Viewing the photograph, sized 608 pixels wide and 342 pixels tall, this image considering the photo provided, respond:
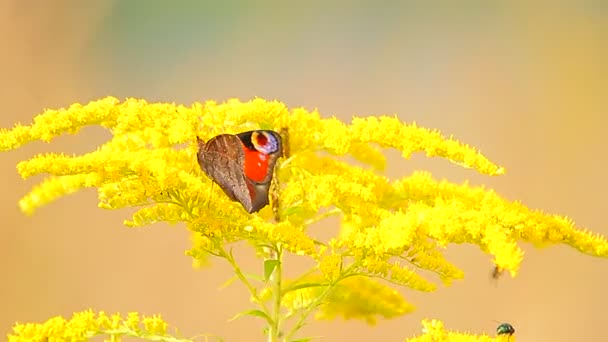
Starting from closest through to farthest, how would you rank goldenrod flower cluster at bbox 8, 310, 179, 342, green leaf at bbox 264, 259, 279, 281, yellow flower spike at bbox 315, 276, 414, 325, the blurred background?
1. goldenrod flower cluster at bbox 8, 310, 179, 342
2. green leaf at bbox 264, 259, 279, 281
3. yellow flower spike at bbox 315, 276, 414, 325
4. the blurred background

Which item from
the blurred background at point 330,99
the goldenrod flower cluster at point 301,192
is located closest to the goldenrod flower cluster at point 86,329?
the goldenrod flower cluster at point 301,192

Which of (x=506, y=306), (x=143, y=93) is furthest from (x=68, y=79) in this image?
(x=506, y=306)

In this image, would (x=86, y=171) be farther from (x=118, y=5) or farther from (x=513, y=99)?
(x=513, y=99)

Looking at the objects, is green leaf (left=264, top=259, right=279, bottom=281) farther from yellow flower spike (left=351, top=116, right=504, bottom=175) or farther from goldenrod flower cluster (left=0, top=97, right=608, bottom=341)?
Result: yellow flower spike (left=351, top=116, right=504, bottom=175)

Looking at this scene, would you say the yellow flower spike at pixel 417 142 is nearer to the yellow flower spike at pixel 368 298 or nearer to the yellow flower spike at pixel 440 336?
the yellow flower spike at pixel 440 336

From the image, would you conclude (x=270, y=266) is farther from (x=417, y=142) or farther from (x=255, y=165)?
(x=417, y=142)

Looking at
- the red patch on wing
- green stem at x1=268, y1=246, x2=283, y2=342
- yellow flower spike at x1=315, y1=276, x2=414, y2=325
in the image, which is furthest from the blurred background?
the red patch on wing
